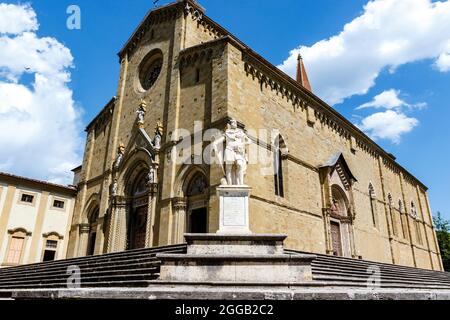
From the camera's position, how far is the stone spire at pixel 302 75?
125ft

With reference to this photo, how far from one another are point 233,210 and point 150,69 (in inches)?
577

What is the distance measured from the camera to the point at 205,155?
14.3m

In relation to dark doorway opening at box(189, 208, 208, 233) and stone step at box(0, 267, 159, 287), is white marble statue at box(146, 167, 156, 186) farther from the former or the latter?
stone step at box(0, 267, 159, 287)

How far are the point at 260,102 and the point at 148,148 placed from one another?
6.25 m

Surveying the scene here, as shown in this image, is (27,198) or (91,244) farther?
(27,198)

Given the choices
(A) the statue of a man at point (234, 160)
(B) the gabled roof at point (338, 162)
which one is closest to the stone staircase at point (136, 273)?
(A) the statue of a man at point (234, 160)

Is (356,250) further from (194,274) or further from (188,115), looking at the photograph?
(194,274)

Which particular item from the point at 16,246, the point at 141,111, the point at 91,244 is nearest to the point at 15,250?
the point at 16,246

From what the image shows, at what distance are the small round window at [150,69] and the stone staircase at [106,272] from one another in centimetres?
1168

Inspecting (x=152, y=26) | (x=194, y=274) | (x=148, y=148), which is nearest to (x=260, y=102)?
(x=148, y=148)

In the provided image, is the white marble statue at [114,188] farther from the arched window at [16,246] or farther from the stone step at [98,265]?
the arched window at [16,246]

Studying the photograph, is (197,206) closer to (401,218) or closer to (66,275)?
(66,275)

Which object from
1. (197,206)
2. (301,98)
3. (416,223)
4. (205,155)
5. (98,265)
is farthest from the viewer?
(416,223)

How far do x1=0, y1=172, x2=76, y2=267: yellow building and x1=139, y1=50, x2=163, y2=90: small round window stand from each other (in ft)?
31.3
